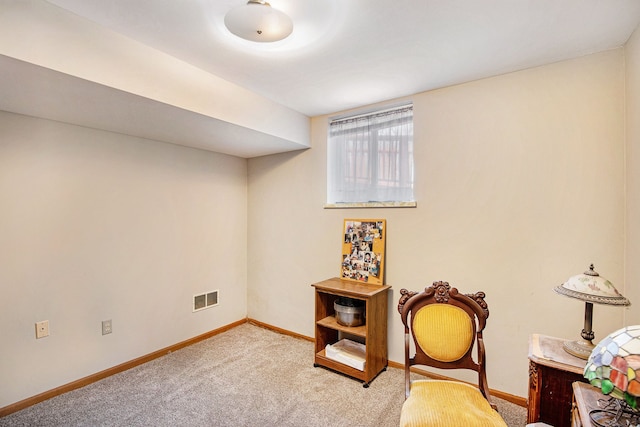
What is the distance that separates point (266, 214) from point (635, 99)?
10.3ft

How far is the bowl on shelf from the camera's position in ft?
8.65

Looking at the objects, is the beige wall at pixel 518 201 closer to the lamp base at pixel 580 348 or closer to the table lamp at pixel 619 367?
the lamp base at pixel 580 348

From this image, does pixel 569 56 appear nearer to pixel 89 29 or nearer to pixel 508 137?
pixel 508 137

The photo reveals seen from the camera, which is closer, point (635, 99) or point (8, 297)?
point (635, 99)

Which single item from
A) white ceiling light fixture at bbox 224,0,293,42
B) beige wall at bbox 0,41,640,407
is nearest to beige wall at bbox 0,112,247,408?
beige wall at bbox 0,41,640,407

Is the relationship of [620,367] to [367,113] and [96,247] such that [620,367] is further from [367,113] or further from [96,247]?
[96,247]

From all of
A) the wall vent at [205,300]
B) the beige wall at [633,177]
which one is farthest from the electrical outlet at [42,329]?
the beige wall at [633,177]

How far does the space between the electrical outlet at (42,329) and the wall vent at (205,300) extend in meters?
1.22

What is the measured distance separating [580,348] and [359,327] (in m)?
1.49

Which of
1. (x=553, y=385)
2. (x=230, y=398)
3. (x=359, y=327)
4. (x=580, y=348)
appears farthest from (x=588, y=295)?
(x=230, y=398)

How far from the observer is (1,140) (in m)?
2.09

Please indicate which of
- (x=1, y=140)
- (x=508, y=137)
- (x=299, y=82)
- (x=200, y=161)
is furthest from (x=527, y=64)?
(x=1, y=140)

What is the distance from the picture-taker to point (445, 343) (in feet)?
5.84

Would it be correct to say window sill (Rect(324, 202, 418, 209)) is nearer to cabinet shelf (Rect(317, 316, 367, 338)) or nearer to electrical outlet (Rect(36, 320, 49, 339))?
cabinet shelf (Rect(317, 316, 367, 338))
